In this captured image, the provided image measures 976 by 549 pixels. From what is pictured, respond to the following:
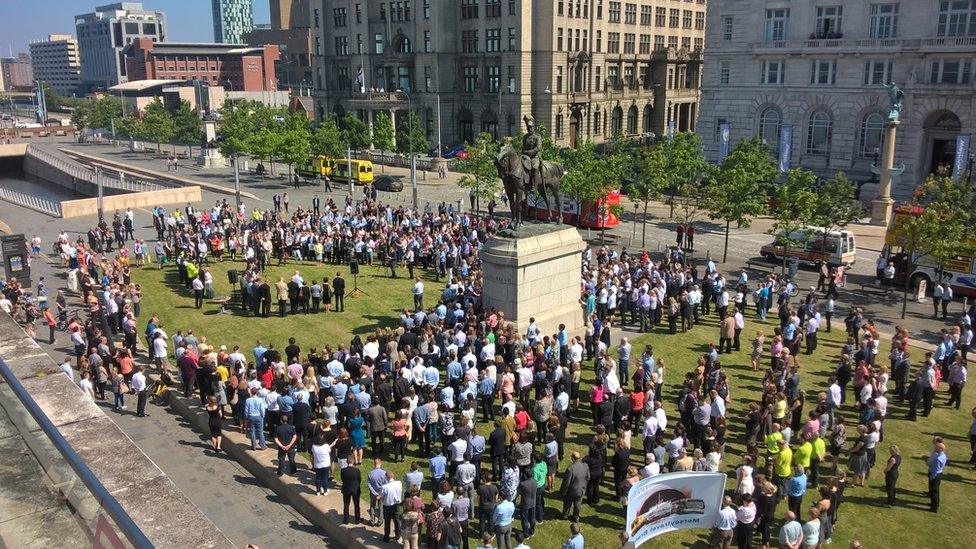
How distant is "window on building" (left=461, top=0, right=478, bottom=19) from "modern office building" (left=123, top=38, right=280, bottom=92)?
96.1 meters

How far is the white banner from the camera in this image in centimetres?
1374

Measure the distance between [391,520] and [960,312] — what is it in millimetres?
27055

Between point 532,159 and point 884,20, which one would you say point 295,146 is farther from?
point 884,20

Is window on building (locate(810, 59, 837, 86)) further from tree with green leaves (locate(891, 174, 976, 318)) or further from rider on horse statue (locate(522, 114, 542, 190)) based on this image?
rider on horse statue (locate(522, 114, 542, 190))

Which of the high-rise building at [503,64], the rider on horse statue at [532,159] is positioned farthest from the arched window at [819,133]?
the rider on horse statue at [532,159]

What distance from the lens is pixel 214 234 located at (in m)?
37.5

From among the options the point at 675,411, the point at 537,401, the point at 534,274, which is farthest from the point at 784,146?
the point at 537,401

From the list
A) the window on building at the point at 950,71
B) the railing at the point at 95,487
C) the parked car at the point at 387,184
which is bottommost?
the parked car at the point at 387,184

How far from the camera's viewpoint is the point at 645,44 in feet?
322

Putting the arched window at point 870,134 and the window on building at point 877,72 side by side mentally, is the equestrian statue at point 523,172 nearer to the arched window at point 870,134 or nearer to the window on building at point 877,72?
the window on building at point 877,72

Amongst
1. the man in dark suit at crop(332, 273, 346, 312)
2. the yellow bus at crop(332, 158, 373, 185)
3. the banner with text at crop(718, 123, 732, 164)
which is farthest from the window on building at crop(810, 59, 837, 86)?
the man in dark suit at crop(332, 273, 346, 312)

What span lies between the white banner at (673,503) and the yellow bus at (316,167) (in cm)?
5558

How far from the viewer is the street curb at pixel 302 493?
15.4 metres

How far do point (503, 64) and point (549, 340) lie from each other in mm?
64273
